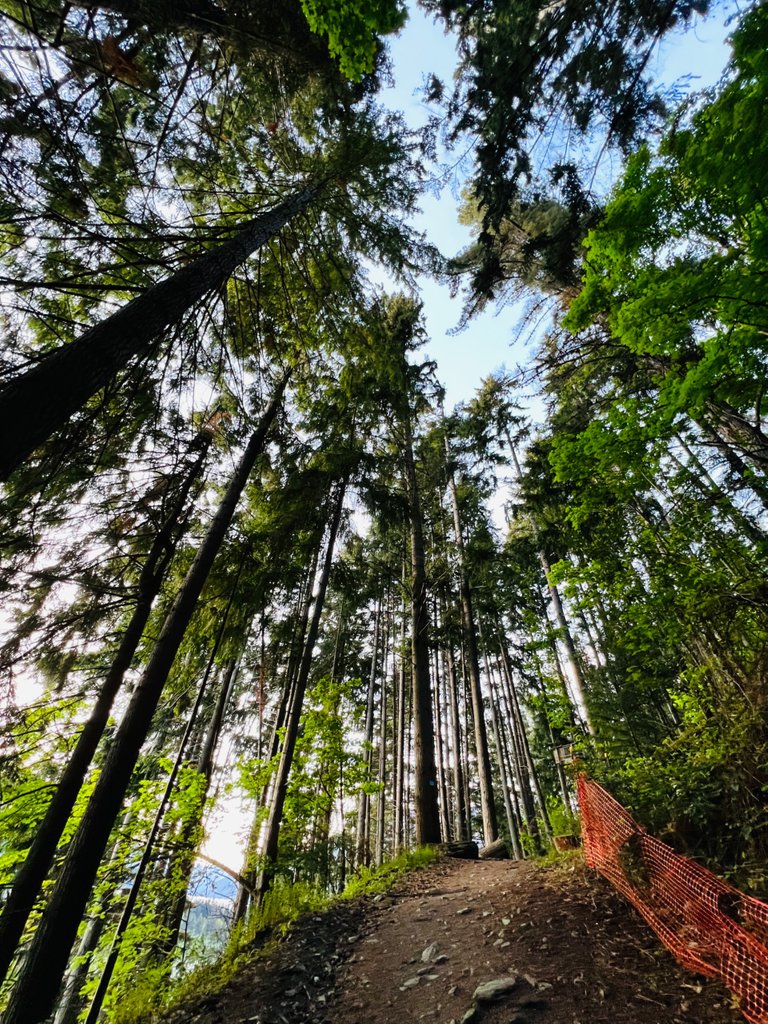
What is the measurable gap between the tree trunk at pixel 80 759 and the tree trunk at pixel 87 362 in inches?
91.9

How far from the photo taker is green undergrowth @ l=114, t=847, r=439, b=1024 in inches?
160

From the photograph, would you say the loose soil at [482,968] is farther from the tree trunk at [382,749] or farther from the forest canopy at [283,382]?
the tree trunk at [382,749]

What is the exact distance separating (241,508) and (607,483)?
6.07m

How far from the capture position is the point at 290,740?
23.5 ft

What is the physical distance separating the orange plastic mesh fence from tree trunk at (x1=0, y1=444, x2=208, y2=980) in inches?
205

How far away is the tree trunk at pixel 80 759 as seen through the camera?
3645mm

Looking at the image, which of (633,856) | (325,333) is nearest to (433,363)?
(325,333)

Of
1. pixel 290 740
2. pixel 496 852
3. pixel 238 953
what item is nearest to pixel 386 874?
pixel 290 740

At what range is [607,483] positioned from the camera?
5.90 metres

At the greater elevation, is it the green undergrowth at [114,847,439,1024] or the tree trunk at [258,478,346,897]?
the tree trunk at [258,478,346,897]

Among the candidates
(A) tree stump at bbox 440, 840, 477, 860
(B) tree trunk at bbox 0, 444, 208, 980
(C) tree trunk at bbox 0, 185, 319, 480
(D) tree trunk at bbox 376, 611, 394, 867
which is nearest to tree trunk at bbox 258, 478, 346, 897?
(B) tree trunk at bbox 0, 444, 208, 980

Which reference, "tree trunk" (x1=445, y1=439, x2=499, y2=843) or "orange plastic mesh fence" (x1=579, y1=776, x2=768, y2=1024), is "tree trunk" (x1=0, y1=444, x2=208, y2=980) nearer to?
"orange plastic mesh fence" (x1=579, y1=776, x2=768, y2=1024)

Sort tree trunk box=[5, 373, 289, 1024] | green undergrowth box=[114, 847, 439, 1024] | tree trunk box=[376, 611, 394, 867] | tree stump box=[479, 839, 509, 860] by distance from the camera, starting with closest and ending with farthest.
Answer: tree trunk box=[5, 373, 289, 1024], green undergrowth box=[114, 847, 439, 1024], tree stump box=[479, 839, 509, 860], tree trunk box=[376, 611, 394, 867]

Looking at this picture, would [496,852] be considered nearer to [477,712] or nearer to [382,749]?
[477,712]
